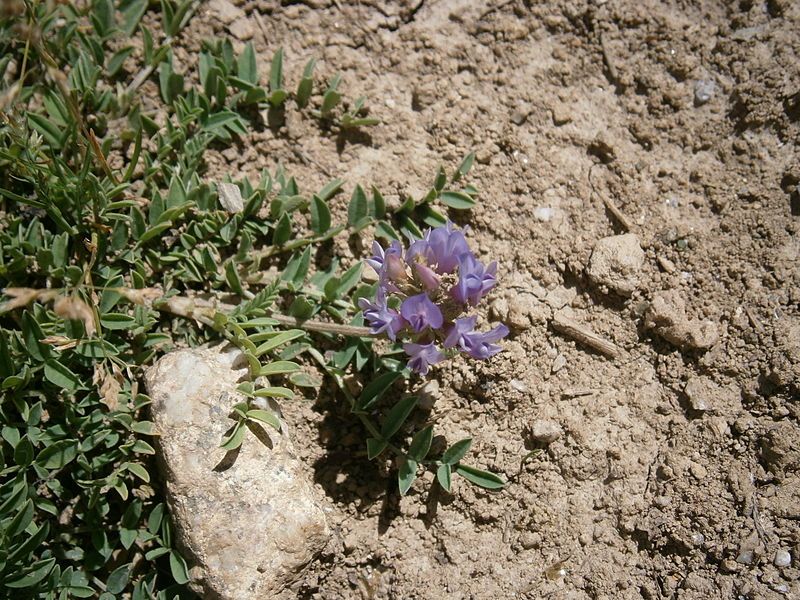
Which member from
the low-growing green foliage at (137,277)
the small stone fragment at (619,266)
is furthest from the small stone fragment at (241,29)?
the small stone fragment at (619,266)

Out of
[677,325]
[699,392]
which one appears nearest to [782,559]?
[699,392]

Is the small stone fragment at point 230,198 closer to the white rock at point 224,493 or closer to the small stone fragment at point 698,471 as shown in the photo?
the white rock at point 224,493

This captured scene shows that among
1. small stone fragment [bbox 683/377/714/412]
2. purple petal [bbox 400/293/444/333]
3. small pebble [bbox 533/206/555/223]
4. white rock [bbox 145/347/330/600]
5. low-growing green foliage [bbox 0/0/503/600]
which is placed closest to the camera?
purple petal [bbox 400/293/444/333]

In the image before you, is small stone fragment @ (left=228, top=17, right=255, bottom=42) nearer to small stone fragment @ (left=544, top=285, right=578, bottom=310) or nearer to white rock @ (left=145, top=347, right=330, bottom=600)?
white rock @ (left=145, top=347, right=330, bottom=600)

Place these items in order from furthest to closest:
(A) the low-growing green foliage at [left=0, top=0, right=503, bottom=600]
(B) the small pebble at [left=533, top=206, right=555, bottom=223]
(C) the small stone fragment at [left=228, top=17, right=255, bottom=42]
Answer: (C) the small stone fragment at [left=228, top=17, right=255, bottom=42]
(B) the small pebble at [left=533, top=206, right=555, bottom=223]
(A) the low-growing green foliage at [left=0, top=0, right=503, bottom=600]

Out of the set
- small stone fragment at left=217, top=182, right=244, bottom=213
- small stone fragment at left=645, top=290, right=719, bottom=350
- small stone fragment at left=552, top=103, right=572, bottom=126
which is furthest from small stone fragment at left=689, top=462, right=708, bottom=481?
small stone fragment at left=217, top=182, right=244, bottom=213

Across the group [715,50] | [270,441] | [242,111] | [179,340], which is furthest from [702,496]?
[242,111]

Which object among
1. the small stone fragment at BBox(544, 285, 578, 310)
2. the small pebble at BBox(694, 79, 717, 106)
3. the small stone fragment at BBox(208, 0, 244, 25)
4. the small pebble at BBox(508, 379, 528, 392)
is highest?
the small pebble at BBox(694, 79, 717, 106)
